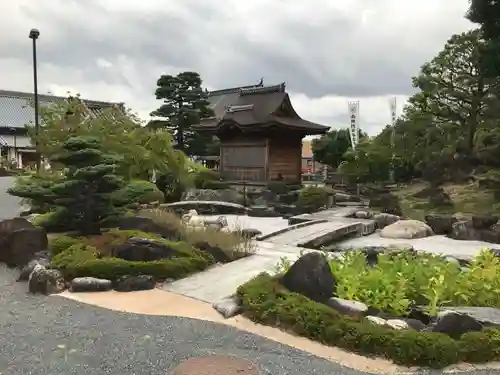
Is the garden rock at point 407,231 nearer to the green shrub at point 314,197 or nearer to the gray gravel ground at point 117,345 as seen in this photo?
the green shrub at point 314,197

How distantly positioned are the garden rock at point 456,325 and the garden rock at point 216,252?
442cm

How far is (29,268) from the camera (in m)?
7.66

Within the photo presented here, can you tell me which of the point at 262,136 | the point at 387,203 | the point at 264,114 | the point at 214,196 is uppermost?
the point at 264,114

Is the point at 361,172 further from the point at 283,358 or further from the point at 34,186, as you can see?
the point at 283,358

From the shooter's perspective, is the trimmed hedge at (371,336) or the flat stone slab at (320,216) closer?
the trimmed hedge at (371,336)

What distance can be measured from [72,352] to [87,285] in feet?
8.10

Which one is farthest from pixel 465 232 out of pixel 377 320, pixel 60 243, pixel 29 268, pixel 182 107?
pixel 182 107

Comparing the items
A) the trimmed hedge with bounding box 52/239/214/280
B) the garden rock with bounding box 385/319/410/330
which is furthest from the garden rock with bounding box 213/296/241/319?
the garden rock with bounding box 385/319/410/330

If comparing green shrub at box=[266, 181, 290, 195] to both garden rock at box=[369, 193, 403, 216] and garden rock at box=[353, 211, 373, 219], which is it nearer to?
garden rock at box=[369, 193, 403, 216]

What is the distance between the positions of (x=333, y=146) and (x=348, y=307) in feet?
113

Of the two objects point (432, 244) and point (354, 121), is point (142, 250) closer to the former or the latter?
point (432, 244)

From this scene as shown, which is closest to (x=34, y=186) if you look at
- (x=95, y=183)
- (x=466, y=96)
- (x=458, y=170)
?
(x=95, y=183)

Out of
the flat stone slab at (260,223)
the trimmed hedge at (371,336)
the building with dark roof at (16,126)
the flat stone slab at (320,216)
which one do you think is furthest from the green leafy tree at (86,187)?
the building with dark roof at (16,126)

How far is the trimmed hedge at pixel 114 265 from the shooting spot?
24.0ft
